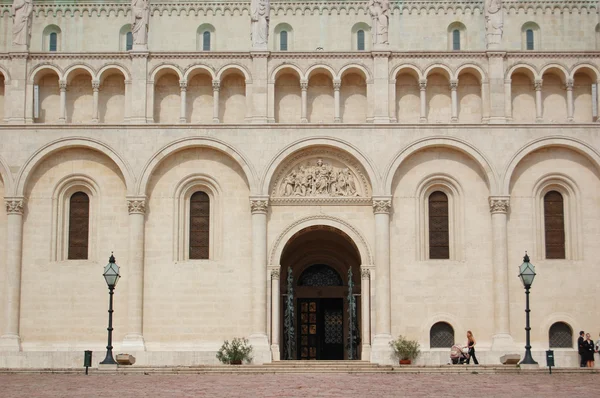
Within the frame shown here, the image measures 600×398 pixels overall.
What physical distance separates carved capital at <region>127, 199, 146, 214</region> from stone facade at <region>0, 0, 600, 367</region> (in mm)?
55

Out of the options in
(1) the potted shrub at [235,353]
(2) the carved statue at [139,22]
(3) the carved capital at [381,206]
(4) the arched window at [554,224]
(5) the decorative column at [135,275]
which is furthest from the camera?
(2) the carved statue at [139,22]

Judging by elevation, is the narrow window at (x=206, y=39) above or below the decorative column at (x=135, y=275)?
above

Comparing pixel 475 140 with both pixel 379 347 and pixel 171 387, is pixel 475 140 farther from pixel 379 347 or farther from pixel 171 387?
pixel 171 387

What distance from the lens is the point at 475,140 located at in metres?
41.2

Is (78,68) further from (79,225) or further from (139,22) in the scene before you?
(79,225)

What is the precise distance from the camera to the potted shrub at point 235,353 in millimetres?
38594

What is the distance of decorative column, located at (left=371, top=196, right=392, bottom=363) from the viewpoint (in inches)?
1551

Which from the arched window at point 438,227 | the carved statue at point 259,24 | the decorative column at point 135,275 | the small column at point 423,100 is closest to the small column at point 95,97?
the decorative column at point 135,275

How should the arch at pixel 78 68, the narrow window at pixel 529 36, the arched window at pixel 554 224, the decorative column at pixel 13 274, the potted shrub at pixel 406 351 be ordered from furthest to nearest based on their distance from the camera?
the narrow window at pixel 529 36 → the arch at pixel 78 68 → the arched window at pixel 554 224 → the decorative column at pixel 13 274 → the potted shrub at pixel 406 351

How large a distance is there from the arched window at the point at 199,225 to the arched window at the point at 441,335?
9296 mm

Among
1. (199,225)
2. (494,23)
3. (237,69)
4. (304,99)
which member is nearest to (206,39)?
(237,69)

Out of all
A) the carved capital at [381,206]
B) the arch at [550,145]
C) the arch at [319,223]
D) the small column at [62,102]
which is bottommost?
the arch at [319,223]

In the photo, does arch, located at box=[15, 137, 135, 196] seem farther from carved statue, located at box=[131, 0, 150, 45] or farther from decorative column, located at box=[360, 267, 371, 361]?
decorative column, located at box=[360, 267, 371, 361]

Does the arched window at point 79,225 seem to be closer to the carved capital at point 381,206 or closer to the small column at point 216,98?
the small column at point 216,98
